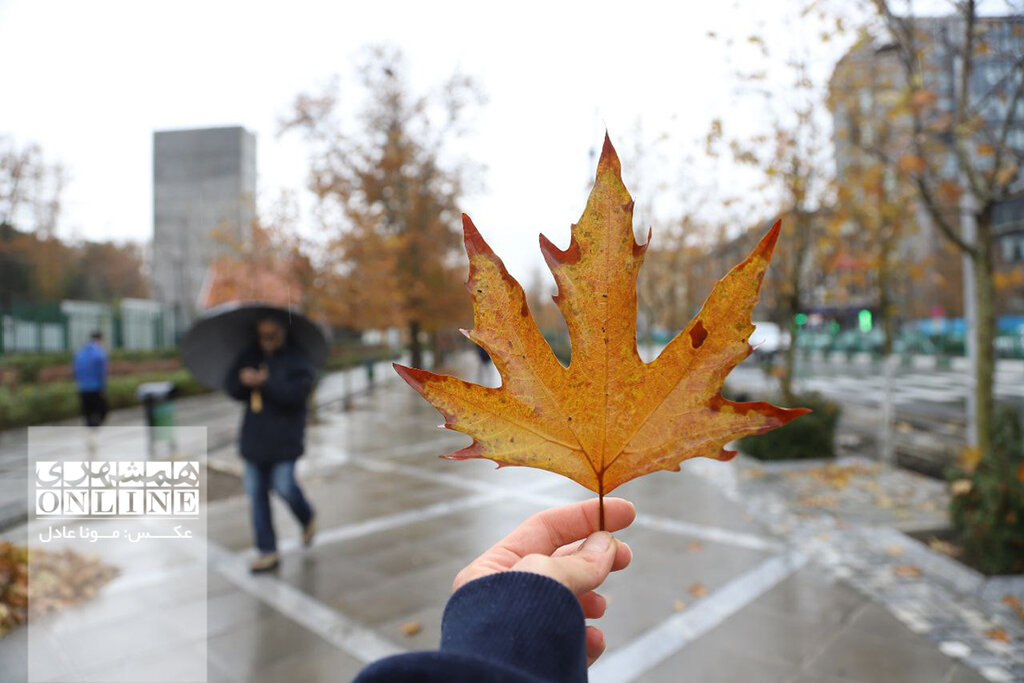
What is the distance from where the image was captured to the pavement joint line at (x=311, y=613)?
368 cm

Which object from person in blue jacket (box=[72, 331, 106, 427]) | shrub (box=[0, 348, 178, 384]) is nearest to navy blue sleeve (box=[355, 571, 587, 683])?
person in blue jacket (box=[72, 331, 106, 427])

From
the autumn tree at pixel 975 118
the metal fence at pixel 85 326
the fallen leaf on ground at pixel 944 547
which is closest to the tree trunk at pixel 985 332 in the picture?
the autumn tree at pixel 975 118

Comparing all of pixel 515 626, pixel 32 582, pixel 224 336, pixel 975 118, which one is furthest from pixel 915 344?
pixel 515 626

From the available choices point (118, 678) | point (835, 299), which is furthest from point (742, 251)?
point (118, 678)

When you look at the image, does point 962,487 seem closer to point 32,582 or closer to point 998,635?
point 998,635

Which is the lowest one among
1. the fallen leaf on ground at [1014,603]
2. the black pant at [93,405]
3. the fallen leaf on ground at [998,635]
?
the fallen leaf on ground at [998,635]

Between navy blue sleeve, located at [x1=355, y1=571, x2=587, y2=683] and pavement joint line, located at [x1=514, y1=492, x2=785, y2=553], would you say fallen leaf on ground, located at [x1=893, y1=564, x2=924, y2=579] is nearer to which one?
pavement joint line, located at [x1=514, y1=492, x2=785, y2=553]

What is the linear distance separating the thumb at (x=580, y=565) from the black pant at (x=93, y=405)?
1142 cm

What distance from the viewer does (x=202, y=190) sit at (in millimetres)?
9336

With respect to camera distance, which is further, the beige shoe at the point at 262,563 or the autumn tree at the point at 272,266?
the autumn tree at the point at 272,266

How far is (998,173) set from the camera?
4.95 metres

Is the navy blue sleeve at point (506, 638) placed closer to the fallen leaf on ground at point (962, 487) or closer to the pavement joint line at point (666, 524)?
the pavement joint line at point (666, 524)

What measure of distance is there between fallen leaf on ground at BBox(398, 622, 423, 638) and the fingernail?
11.2ft

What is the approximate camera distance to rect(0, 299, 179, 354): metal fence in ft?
42.4
